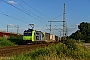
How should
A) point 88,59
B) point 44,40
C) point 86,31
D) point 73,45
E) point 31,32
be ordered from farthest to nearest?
point 86,31, point 44,40, point 31,32, point 73,45, point 88,59

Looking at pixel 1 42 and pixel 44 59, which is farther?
pixel 1 42

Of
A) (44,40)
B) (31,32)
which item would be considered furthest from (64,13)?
(31,32)

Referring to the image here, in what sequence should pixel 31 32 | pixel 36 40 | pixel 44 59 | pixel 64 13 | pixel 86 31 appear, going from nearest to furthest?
pixel 44 59, pixel 31 32, pixel 36 40, pixel 64 13, pixel 86 31

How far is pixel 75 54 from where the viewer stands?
18000 mm

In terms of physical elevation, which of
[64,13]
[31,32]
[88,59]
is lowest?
[88,59]

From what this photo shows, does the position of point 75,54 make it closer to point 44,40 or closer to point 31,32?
point 31,32

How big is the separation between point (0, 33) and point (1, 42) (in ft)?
74.6

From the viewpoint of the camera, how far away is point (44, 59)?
1287 centimetres

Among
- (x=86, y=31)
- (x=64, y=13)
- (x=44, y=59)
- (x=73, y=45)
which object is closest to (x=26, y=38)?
(x=64, y=13)

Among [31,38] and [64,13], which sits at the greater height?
[64,13]

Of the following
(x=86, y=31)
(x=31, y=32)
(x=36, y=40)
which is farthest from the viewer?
(x=86, y=31)

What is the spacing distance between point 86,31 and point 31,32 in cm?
9522

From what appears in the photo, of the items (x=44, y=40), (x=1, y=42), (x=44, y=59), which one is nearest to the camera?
(x=44, y=59)

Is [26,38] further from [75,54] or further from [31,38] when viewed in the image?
[75,54]
